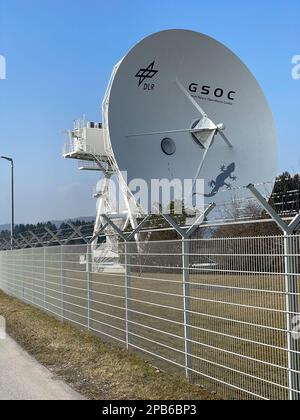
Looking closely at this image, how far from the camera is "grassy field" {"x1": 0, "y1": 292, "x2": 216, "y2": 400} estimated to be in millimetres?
6574

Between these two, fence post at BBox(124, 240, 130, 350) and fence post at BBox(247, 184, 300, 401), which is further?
fence post at BBox(124, 240, 130, 350)

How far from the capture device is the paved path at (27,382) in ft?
21.8

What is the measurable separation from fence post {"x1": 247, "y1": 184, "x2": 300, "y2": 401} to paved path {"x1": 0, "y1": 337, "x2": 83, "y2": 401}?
2.59 meters

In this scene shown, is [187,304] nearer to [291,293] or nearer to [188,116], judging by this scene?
[291,293]

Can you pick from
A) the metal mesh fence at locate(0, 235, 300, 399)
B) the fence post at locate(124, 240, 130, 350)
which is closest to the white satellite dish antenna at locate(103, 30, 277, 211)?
the metal mesh fence at locate(0, 235, 300, 399)

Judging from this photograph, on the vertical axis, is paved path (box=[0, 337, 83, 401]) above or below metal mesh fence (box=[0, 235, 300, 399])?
below

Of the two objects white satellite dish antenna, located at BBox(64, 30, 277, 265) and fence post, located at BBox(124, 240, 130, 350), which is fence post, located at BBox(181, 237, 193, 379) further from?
white satellite dish antenna, located at BBox(64, 30, 277, 265)

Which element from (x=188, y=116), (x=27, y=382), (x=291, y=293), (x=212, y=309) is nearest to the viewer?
(x=291, y=293)

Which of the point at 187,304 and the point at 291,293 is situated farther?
the point at 187,304

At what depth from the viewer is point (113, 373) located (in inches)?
299

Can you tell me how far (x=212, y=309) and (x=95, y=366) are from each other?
241 centimetres

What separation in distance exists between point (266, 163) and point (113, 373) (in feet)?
77.0

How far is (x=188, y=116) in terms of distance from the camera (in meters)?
27.4

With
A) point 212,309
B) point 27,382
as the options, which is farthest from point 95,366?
point 212,309
